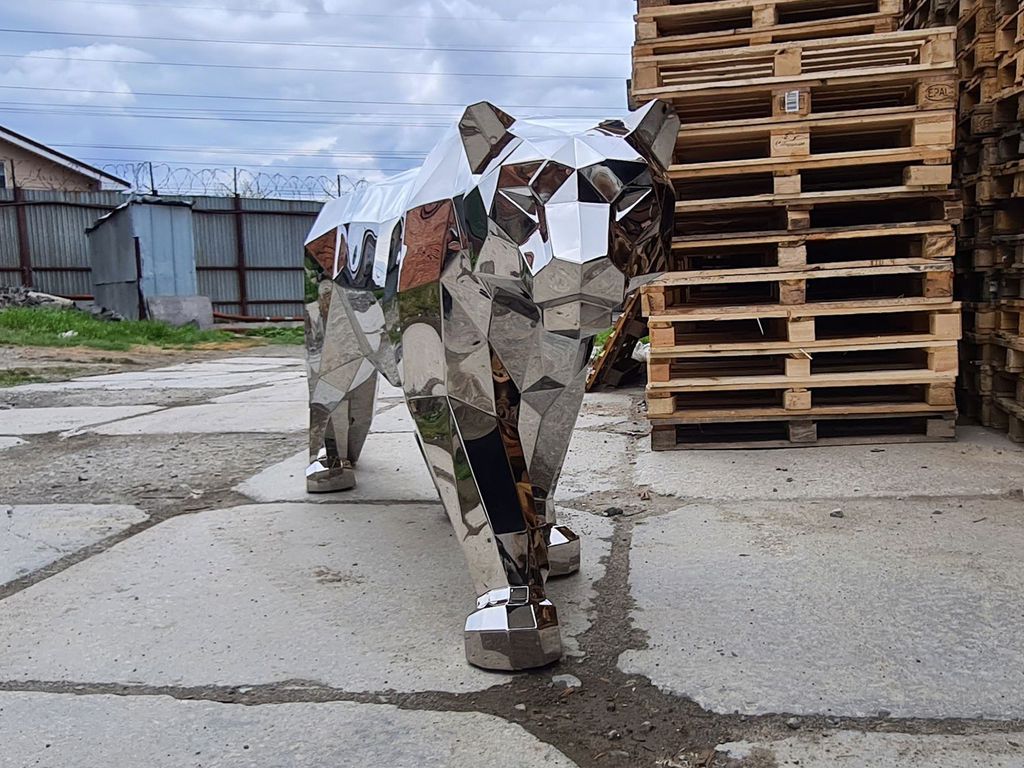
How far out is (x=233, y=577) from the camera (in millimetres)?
2314

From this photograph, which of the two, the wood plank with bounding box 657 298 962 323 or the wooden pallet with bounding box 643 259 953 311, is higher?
the wooden pallet with bounding box 643 259 953 311

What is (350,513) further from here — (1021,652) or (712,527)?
(1021,652)

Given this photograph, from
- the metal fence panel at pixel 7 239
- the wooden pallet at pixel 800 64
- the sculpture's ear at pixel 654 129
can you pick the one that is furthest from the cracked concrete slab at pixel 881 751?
the metal fence panel at pixel 7 239

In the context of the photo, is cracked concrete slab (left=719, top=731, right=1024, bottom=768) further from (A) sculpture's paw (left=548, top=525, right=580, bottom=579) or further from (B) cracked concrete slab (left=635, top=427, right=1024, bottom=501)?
(B) cracked concrete slab (left=635, top=427, right=1024, bottom=501)

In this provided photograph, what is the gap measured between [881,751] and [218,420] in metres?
4.44

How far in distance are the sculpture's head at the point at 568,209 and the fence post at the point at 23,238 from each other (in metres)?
17.4

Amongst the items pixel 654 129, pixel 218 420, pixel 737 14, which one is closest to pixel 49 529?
pixel 218 420

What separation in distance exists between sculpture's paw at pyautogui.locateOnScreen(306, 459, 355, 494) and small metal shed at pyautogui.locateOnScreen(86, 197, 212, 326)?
12163mm

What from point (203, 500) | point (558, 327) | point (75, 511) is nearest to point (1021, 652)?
point (558, 327)

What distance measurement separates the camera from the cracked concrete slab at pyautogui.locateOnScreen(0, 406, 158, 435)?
4.85m

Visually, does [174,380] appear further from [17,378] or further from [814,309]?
[814,309]

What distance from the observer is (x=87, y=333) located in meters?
11.5

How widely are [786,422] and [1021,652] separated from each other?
2.10 metres

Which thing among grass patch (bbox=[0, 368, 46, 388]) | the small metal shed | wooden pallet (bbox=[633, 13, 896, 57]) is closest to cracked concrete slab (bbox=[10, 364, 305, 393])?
grass patch (bbox=[0, 368, 46, 388])
